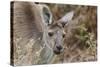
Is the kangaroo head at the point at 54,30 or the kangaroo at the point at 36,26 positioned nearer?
the kangaroo at the point at 36,26

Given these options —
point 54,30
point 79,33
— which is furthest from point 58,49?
point 79,33

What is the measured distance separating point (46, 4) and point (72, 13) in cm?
34

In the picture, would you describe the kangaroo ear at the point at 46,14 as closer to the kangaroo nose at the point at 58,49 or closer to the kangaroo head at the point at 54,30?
the kangaroo head at the point at 54,30

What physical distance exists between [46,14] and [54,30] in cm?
21

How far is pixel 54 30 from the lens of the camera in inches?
88.8

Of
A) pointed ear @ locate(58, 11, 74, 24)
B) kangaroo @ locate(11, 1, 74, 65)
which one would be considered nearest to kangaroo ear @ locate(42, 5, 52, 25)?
kangaroo @ locate(11, 1, 74, 65)

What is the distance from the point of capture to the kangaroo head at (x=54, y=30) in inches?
87.4

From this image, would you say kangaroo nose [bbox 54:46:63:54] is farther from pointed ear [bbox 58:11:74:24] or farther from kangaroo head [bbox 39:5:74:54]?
pointed ear [bbox 58:11:74:24]

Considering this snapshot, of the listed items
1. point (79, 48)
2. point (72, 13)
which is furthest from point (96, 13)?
point (79, 48)

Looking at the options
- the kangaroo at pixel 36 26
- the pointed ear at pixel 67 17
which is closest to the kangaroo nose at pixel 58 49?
the kangaroo at pixel 36 26

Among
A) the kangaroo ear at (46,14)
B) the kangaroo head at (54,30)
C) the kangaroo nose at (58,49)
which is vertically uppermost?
the kangaroo ear at (46,14)

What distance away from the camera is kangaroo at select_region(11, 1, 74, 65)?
6.86 feet
